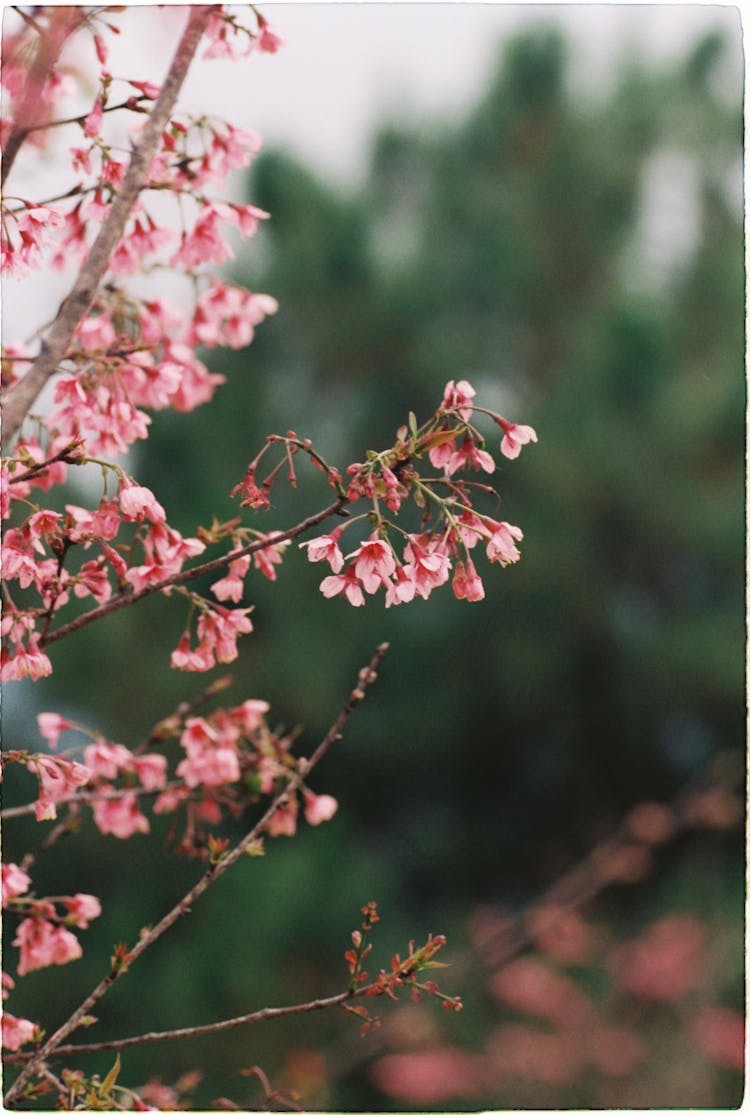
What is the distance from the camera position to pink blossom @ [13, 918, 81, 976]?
31.6 inches

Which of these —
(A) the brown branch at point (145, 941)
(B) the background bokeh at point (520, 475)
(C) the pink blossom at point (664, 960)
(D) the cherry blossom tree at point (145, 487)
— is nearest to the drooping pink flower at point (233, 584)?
(D) the cherry blossom tree at point (145, 487)

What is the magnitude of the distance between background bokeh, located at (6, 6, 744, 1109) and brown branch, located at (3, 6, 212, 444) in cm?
337

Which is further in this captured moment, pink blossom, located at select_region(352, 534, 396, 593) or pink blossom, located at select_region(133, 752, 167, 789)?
pink blossom, located at select_region(133, 752, 167, 789)

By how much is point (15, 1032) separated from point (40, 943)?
62 mm

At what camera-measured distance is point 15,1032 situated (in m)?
0.76

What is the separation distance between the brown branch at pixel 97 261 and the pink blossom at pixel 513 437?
0.27 meters

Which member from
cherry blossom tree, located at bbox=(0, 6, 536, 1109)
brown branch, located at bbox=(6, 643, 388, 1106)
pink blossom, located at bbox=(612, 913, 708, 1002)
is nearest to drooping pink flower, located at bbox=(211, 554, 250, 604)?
cherry blossom tree, located at bbox=(0, 6, 536, 1109)

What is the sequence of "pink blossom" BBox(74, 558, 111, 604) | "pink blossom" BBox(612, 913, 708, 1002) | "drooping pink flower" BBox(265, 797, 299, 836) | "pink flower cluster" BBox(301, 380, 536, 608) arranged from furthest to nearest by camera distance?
"pink blossom" BBox(612, 913, 708, 1002) → "drooping pink flower" BBox(265, 797, 299, 836) → "pink blossom" BBox(74, 558, 111, 604) → "pink flower cluster" BBox(301, 380, 536, 608)

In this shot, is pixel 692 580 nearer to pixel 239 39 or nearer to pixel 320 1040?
pixel 320 1040

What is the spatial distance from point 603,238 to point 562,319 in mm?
438

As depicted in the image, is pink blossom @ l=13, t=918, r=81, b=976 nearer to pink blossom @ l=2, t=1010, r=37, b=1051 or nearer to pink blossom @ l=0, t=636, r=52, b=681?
pink blossom @ l=2, t=1010, r=37, b=1051

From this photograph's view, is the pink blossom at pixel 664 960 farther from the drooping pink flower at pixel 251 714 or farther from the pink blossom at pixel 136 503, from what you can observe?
the pink blossom at pixel 136 503

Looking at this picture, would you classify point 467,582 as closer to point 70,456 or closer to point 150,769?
point 70,456

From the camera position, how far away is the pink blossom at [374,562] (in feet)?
2.09
